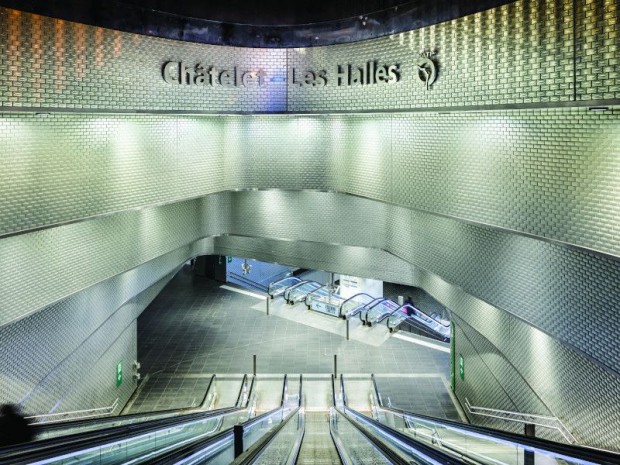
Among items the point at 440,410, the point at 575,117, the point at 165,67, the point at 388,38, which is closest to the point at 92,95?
the point at 165,67

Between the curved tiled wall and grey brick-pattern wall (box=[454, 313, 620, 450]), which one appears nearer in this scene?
the curved tiled wall

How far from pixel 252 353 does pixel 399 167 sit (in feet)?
26.4

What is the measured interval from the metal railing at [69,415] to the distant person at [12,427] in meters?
0.25

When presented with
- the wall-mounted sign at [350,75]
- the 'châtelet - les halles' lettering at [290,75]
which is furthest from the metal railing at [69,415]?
the wall-mounted sign at [350,75]

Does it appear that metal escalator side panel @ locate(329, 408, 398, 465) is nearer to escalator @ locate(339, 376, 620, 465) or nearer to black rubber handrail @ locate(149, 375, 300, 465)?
escalator @ locate(339, 376, 620, 465)

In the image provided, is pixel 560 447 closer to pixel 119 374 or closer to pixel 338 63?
pixel 338 63

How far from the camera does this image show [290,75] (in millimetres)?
9906

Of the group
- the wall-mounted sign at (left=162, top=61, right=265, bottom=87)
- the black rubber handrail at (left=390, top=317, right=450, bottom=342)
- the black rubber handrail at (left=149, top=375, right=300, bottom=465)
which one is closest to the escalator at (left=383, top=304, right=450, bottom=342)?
the black rubber handrail at (left=390, top=317, right=450, bottom=342)

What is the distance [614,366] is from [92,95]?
733cm

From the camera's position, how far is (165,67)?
8.87m

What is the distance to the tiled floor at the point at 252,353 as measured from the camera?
13.3 meters

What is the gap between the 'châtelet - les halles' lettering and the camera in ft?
29.0

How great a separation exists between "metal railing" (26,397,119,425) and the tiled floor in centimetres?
136

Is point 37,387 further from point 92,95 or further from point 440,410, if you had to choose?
point 440,410
